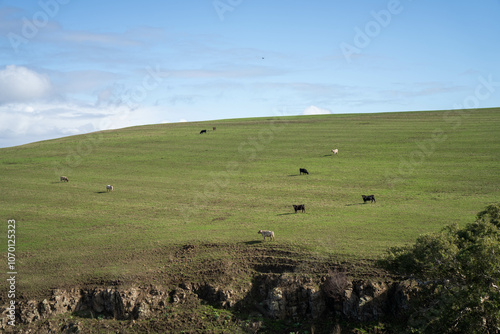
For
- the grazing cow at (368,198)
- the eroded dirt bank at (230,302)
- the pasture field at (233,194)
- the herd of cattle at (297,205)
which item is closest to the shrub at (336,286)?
the eroded dirt bank at (230,302)

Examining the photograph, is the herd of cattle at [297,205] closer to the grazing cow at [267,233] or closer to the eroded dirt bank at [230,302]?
the grazing cow at [267,233]

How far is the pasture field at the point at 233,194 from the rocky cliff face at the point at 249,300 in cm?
158

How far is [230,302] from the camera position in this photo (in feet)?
78.8

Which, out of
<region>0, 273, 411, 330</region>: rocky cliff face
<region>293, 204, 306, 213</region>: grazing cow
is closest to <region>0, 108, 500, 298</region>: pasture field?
<region>293, 204, 306, 213</region>: grazing cow

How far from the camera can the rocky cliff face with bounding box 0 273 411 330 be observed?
2244 cm

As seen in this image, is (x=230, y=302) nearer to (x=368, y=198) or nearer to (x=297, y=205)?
(x=297, y=205)

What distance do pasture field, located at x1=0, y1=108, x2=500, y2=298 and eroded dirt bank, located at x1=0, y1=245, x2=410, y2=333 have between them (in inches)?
56.7

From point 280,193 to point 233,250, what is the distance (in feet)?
53.2

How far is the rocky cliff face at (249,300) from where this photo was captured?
22.4 meters

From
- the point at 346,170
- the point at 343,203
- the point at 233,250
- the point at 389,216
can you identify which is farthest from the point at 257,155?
the point at 233,250

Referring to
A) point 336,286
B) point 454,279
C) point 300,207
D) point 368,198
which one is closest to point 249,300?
point 336,286

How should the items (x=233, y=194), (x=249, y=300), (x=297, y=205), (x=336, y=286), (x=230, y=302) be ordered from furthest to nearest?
(x=233, y=194) < (x=297, y=205) < (x=249, y=300) < (x=230, y=302) < (x=336, y=286)

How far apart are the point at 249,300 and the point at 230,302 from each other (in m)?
1.25

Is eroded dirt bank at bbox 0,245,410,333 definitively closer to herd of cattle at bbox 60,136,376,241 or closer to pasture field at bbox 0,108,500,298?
pasture field at bbox 0,108,500,298
